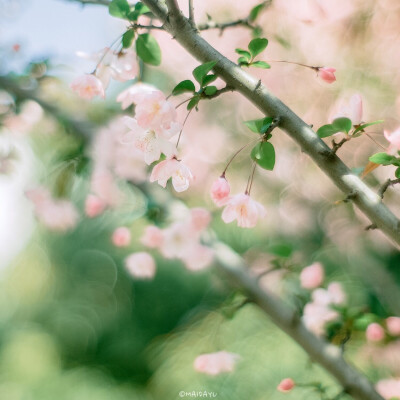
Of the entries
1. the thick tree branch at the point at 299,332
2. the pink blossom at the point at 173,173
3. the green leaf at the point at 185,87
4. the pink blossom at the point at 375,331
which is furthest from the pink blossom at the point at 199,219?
the green leaf at the point at 185,87

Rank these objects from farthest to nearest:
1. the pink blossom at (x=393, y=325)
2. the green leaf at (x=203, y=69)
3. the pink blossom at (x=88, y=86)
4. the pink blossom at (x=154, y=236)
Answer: the pink blossom at (x=154, y=236) < the pink blossom at (x=393, y=325) < the pink blossom at (x=88, y=86) < the green leaf at (x=203, y=69)

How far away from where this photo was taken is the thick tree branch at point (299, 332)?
773 mm

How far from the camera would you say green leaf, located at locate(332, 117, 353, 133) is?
1.64 ft

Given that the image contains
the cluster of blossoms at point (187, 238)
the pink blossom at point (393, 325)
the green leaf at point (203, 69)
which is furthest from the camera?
the cluster of blossoms at point (187, 238)

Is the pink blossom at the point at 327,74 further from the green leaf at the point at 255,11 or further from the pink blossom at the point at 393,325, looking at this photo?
the pink blossom at the point at 393,325

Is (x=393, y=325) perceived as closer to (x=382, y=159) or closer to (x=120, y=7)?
(x=382, y=159)

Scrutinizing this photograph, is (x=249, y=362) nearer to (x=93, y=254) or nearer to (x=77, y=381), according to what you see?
(x=77, y=381)

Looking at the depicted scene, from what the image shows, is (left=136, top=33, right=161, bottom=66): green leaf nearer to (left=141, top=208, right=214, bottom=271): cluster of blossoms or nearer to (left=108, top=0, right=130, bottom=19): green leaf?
(left=108, top=0, right=130, bottom=19): green leaf

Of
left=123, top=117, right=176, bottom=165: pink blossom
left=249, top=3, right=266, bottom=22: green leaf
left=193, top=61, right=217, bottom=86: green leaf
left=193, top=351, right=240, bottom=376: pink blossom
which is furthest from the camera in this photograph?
left=193, top=351, right=240, bottom=376: pink blossom

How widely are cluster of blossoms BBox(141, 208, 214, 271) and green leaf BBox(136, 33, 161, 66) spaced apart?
500mm

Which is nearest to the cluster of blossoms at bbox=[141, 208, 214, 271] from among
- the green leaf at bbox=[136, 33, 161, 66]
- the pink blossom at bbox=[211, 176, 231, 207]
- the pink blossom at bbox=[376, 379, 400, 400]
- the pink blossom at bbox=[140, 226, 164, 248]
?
the pink blossom at bbox=[140, 226, 164, 248]

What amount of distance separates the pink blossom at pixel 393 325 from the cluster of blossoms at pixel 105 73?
33.3 inches

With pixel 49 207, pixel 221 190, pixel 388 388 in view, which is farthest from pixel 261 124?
pixel 49 207

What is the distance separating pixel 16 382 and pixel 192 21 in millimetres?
4188
